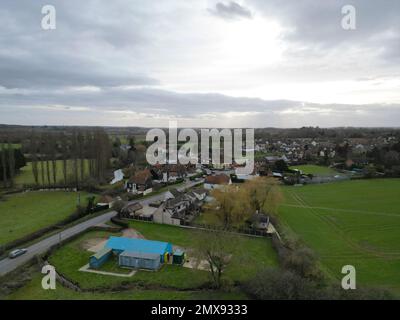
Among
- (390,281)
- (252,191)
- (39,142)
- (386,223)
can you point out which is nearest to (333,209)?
(386,223)

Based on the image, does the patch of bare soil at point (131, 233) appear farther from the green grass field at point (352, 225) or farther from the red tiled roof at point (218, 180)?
the red tiled roof at point (218, 180)

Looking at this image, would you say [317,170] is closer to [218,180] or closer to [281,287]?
[218,180]

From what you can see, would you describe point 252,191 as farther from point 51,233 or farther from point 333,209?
point 51,233

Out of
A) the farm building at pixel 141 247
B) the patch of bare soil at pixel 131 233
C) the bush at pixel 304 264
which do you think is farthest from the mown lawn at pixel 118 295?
the patch of bare soil at pixel 131 233

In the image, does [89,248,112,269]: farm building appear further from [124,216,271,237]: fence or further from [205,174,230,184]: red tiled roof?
[205,174,230,184]: red tiled roof

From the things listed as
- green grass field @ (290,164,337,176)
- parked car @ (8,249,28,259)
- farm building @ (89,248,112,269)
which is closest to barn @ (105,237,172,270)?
farm building @ (89,248,112,269)

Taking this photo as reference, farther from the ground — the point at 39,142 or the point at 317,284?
the point at 39,142
